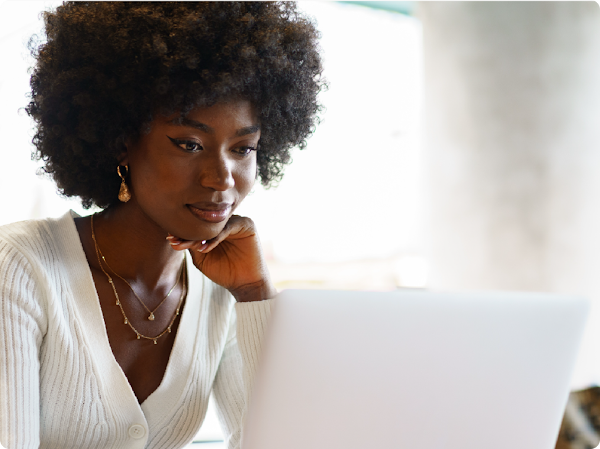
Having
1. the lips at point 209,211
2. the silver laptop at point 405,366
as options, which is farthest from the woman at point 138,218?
the silver laptop at point 405,366

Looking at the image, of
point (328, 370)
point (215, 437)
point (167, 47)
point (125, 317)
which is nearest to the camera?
point (328, 370)

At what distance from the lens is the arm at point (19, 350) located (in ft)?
2.89

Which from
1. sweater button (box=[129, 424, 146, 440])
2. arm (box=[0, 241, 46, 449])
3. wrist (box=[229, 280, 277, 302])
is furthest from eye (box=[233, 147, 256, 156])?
sweater button (box=[129, 424, 146, 440])

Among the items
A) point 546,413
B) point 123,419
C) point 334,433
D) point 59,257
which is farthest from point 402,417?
point 59,257

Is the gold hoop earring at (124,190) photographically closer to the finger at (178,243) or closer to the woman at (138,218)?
the woman at (138,218)

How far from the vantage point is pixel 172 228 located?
1.04m

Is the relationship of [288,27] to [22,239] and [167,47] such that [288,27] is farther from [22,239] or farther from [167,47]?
[22,239]

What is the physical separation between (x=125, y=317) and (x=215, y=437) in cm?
57

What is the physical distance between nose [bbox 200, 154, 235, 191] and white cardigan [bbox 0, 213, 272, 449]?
258 mm

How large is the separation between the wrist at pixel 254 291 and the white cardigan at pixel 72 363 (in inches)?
3.0

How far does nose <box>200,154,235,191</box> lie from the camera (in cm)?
98

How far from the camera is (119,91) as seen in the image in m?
1.02

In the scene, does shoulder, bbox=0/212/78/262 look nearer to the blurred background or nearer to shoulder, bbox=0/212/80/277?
shoulder, bbox=0/212/80/277

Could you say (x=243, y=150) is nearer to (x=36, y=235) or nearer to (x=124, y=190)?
(x=124, y=190)
